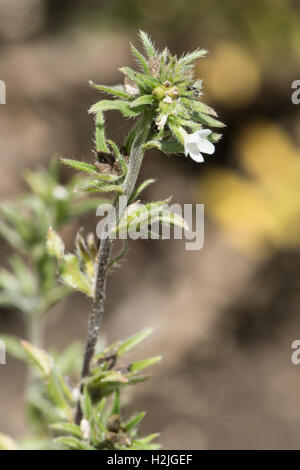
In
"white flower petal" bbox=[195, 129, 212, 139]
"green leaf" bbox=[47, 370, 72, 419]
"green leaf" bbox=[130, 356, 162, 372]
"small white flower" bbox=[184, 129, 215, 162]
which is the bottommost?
"green leaf" bbox=[47, 370, 72, 419]

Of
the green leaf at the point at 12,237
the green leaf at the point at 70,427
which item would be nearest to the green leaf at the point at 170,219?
the green leaf at the point at 70,427

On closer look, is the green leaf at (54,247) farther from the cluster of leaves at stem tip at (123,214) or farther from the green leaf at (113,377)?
the green leaf at (113,377)

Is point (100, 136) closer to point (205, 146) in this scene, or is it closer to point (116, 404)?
point (205, 146)

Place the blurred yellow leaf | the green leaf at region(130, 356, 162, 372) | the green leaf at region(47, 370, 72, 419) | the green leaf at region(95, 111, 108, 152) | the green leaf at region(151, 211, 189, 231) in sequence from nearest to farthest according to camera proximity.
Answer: the green leaf at region(151, 211, 189, 231) → the green leaf at region(95, 111, 108, 152) → the green leaf at region(130, 356, 162, 372) → the green leaf at region(47, 370, 72, 419) → the blurred yellow leaf

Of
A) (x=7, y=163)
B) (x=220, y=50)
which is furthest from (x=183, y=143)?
(x=220, y=50)

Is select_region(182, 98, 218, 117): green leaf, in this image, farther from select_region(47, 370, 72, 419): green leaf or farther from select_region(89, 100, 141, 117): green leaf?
select_region(47, 370, 72, 419): green leaf

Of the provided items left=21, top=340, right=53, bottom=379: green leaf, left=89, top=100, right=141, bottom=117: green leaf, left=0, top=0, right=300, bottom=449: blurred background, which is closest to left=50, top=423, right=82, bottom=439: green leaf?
left=21, top=340, right=53, bottom=379: green leaf

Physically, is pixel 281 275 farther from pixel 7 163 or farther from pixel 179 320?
pixel 7 163
